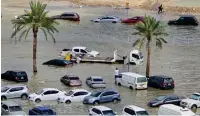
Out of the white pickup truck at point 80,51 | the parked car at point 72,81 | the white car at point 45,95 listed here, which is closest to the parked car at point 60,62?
the white pickup truck at point 80,51

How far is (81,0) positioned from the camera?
95.4m

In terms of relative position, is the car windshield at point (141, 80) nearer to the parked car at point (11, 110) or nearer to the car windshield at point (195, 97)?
the car windshield at point (195, 97)

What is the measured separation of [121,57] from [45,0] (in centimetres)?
4348

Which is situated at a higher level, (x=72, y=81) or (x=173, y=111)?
(x=72, y=81)

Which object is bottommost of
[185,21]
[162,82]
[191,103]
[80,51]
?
[191,103]

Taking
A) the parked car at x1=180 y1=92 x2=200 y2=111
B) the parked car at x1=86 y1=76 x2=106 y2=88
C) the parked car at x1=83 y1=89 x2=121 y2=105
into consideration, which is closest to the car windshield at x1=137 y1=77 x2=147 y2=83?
the parked car at x1=86 y1=76 x2=106 y2=88

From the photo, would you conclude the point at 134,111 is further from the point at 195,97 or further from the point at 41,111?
the point at 195,97

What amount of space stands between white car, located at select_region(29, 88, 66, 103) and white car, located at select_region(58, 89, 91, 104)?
469 millimetres

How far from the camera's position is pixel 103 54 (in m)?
54.5

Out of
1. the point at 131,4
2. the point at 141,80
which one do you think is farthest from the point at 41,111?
the point at 131,4

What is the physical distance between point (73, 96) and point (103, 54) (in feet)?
61.9

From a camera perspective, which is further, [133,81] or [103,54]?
[103,54]

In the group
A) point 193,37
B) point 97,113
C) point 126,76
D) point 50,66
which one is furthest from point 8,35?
point 97,113

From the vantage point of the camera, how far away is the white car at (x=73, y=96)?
3569 cm
